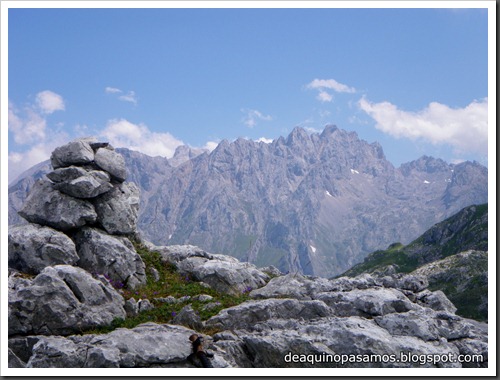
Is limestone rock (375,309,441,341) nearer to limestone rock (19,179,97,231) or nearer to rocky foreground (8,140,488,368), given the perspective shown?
rocky foreground (8,140,488,368)

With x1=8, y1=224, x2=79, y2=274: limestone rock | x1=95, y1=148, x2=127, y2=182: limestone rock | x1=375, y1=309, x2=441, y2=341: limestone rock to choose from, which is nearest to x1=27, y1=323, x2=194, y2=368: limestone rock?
x1=375, y1=309, x2=441, y2=341: limestone rock

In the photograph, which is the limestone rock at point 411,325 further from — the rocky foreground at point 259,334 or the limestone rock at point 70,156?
the limestone rock at point 70,156

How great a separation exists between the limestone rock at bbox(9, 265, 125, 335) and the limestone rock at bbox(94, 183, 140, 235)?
9.91 m

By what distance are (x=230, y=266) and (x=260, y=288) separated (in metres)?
4.08

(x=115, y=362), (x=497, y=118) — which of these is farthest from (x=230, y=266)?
(x=497, y=118)

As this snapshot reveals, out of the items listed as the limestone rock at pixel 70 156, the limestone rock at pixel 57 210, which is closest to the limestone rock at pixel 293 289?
the limestone rock at pixel 57 210

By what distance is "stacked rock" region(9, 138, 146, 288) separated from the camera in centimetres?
3341

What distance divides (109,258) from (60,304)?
944cm

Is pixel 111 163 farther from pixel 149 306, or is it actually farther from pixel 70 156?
pixel 149 306

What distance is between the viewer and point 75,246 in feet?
116

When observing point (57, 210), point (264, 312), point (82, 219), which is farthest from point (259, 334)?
point (57, 210)

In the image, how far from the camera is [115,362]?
19562 mm

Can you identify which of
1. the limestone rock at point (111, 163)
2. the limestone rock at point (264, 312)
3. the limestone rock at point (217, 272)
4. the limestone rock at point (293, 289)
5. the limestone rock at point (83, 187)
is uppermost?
the limestone rock at point (111, 163)

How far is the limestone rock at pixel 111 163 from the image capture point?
4000 cm
